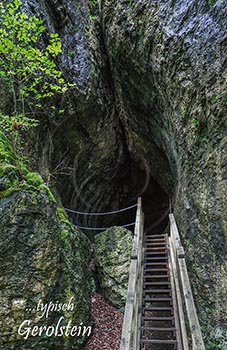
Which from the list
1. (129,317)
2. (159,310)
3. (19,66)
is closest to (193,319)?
(129,317)

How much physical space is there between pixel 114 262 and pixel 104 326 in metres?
1.73

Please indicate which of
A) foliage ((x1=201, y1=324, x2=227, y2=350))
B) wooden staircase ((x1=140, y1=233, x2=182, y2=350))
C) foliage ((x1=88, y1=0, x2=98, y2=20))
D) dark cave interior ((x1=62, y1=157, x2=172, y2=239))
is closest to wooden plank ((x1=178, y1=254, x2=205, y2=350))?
wooden staircase ((x1=140, y1=233, x2=182, y2=350))

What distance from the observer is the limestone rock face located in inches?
264

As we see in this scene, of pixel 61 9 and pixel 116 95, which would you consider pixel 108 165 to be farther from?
pixel 61 9

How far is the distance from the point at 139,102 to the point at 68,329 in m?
8.17

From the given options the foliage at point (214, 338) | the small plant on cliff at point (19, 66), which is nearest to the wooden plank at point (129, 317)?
the foliage at point (214, 338)

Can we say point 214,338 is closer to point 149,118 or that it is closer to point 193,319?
point 193,319

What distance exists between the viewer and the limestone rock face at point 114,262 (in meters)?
6.70

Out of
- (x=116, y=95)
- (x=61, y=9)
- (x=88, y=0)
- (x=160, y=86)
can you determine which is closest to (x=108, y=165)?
(x=116, y=95)

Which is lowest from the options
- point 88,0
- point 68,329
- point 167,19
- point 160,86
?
point 68,329

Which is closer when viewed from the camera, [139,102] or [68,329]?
[68,329]

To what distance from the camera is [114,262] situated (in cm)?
A: 717

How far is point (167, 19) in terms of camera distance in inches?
265
